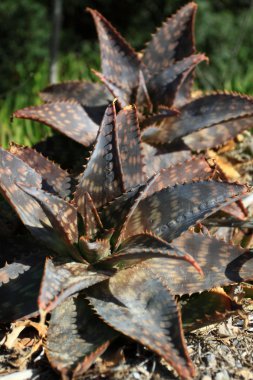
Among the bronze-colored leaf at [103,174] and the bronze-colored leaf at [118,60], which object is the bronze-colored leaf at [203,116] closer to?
the bronze-colored leaf at [118,60]

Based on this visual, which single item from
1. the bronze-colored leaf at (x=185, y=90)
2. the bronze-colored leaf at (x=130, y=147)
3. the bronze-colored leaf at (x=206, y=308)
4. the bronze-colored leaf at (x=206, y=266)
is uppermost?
the bronze-colored leaf at (x=130, y=147)

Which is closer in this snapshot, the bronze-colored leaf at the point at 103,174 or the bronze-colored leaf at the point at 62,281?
the bronze-colored leaf at the point at 62,281

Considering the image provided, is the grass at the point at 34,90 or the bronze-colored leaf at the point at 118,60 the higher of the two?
the bronze-colored leaf at the point at 118,60

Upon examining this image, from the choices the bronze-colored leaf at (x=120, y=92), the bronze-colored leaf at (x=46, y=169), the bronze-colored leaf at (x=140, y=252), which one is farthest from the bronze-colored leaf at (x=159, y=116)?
the bronze-colored leaf at (x=140, y=252)

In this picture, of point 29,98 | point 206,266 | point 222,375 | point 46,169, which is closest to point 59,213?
point 46,169

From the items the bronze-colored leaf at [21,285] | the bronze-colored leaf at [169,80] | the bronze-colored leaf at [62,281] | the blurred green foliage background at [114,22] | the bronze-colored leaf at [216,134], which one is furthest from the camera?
the blurred green foliage background at [114,22]

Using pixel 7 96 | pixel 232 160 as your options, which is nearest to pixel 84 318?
pixel 232 160
